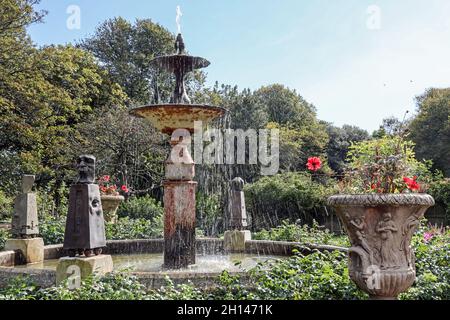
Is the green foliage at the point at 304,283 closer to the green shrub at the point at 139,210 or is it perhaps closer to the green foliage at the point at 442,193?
the green shrub at the point at 139,210

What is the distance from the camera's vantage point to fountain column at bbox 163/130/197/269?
6891 millimetres

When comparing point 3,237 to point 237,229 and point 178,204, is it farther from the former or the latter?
point 178,204

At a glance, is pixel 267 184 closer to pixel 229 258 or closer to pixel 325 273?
pixel 229 258

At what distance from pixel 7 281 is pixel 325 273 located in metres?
3.56

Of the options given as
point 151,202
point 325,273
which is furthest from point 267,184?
point 325,273

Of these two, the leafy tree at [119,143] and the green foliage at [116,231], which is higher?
the leafy tree at [119,143]

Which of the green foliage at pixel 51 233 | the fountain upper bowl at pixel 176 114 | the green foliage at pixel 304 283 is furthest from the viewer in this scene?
the green foliage at pixel 51 233

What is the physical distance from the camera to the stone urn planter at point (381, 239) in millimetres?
4211

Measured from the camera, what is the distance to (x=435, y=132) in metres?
30.5

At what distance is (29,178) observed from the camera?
8.48m

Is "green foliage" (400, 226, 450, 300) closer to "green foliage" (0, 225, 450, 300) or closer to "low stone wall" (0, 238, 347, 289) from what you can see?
"green foliage" (0, 225, 450, 300)

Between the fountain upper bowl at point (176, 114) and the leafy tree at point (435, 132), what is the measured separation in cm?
2460

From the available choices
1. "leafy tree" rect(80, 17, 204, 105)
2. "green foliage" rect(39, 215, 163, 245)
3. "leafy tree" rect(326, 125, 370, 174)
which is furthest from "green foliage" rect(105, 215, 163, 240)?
"leafy tree" rect(326, 125, 370, 174)
